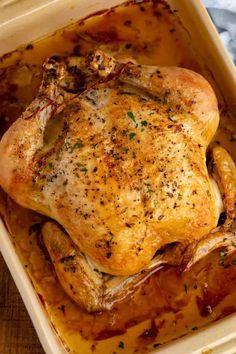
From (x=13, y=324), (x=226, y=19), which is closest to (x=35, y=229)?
(x=13, y=324)

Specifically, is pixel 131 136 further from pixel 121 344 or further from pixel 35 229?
pixel 121 344

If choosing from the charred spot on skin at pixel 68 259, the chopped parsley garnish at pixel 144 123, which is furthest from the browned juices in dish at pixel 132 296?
the chopped parsley garnish at pixel 144 123

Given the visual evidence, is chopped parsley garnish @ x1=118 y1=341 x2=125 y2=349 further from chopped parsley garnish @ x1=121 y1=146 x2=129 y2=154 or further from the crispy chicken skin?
chopped parsley garnish @ x1=121 y1=146 x2=129 y2=154

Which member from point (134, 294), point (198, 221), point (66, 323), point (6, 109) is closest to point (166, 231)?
point (198, 221)

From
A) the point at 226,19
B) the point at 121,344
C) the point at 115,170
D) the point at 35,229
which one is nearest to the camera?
the point at 115,170

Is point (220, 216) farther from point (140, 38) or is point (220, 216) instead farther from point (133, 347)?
point (140, 38)

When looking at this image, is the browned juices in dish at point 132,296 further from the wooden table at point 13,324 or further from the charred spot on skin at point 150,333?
the wooden table at point 13,324

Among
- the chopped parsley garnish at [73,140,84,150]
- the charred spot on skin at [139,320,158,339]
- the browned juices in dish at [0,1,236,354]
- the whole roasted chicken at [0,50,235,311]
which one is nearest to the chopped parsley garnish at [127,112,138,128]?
the whole roasted chicken at [0,50,235,311]
